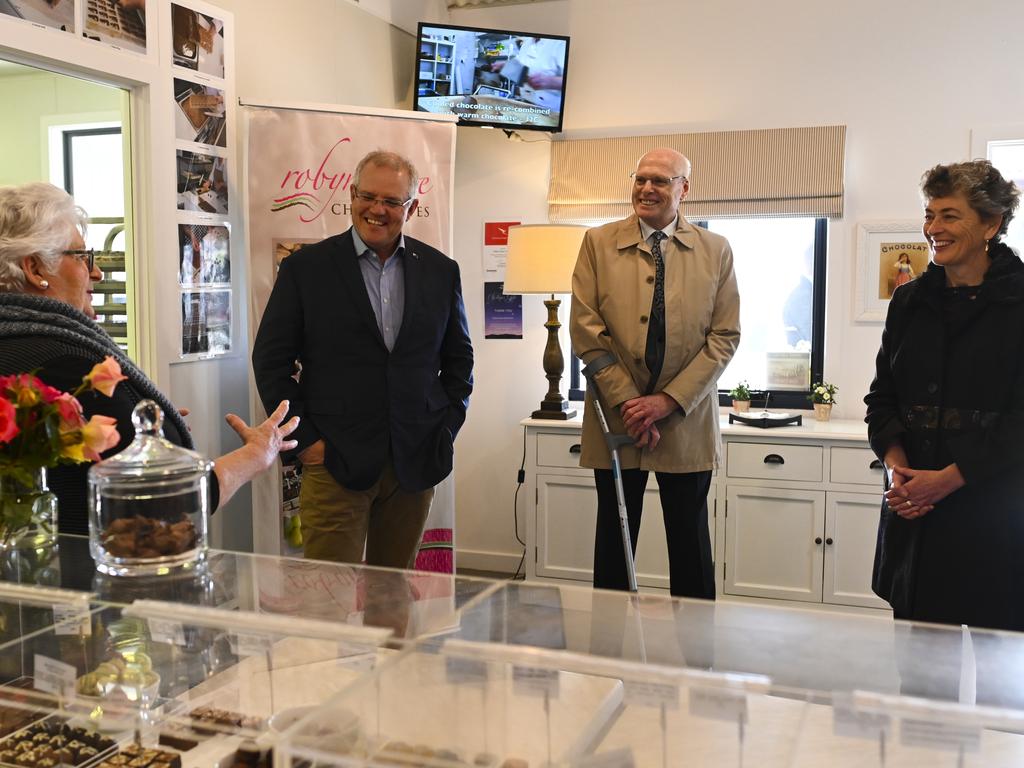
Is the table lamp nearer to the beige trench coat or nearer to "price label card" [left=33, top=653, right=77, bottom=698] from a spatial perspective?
the beige trench coat

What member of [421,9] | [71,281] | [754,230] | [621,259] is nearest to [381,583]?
[71,281]

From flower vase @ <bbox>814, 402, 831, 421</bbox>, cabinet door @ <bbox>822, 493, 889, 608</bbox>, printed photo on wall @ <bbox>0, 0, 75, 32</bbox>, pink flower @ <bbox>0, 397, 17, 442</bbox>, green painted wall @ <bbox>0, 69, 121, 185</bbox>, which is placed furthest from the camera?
flower vase @ <bbox>814, 402, 831, 421</bbox>

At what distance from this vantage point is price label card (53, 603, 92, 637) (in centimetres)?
120

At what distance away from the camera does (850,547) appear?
3.78m

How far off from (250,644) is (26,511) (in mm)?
475

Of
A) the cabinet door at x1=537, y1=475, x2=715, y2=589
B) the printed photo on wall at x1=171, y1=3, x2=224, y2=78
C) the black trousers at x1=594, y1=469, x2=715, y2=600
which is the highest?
the printed photo on wall at x1=171, y1=3, x2=224, y2=78

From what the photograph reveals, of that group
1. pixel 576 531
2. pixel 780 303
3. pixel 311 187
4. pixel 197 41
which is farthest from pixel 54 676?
pixel 780 303

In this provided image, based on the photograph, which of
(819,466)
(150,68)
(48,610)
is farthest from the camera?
(819,466)

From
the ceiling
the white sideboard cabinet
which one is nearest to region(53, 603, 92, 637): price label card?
the white sideboard cabinet

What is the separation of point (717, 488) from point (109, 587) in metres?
3.01

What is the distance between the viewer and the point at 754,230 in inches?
175

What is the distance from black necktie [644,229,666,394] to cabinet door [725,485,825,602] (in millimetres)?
1149

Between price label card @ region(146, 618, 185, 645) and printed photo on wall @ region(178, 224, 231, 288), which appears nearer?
price label card @ region(146, 618, 185, 645)

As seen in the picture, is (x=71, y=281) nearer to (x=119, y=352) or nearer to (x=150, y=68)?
(x=119, y=352)
